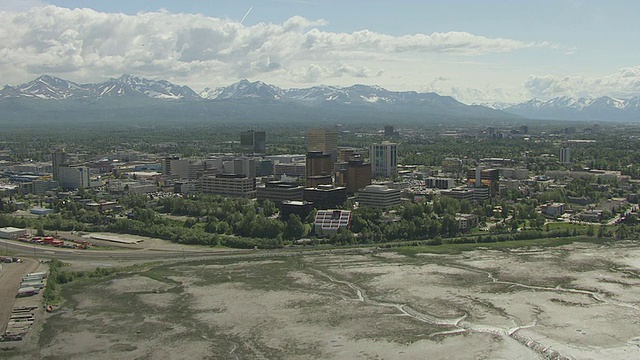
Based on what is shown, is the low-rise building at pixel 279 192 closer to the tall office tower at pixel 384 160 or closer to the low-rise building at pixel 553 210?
the low-rise building at pixel 553 210

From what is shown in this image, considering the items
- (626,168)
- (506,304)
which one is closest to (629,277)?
(506,304)

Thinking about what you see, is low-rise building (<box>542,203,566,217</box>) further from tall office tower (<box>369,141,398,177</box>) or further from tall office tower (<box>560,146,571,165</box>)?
tall office tower (<box>560,146,571,165</box>)

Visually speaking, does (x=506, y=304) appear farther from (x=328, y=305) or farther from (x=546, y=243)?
(x=546, y=243)

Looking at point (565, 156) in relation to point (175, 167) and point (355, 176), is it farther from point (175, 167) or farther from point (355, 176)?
point (175, 167)

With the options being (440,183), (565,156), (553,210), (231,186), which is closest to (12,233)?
(231,186)

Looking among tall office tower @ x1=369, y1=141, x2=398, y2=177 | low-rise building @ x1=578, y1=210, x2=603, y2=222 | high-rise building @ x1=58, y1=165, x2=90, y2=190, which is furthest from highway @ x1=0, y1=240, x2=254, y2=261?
tall office tower @ x1=369, y1=141, x2=398, y2=177

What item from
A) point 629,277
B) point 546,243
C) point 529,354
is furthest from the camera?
point 546,243
